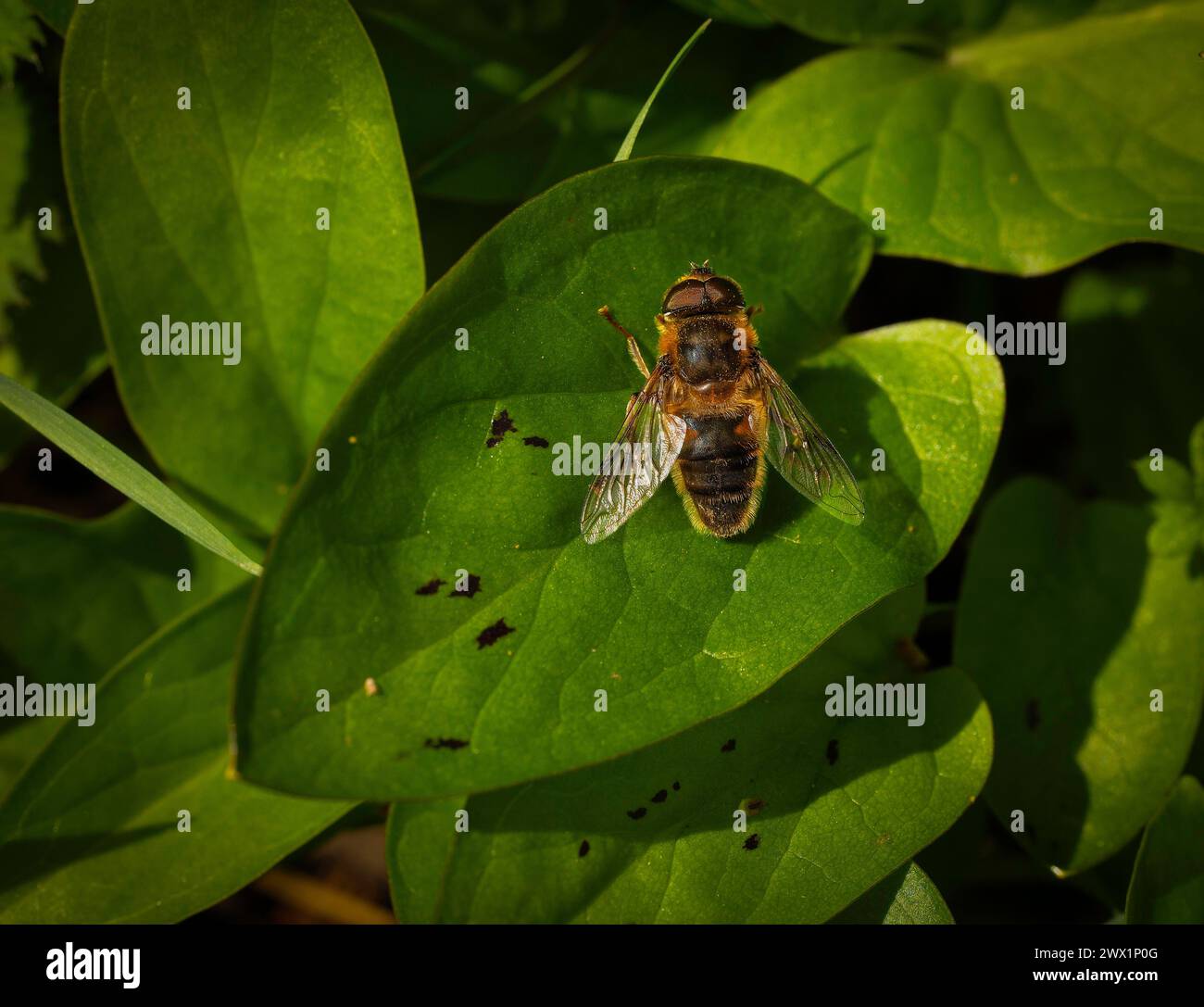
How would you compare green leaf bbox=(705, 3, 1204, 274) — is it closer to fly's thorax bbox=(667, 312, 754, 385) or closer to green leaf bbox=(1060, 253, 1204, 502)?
fly's thorax bbox=(667, 312, 754, 385)

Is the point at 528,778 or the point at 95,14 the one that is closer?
the point at 528,778

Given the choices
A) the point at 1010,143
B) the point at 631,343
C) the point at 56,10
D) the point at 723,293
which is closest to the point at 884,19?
the point at 1010,143

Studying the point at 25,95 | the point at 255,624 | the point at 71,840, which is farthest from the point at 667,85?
the point at 71,840

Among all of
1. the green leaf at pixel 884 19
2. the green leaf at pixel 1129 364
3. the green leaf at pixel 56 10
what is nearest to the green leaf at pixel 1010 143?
the green leaf at pixel 884 19

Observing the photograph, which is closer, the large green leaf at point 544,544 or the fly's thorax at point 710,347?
the large green leaf at point 544,544

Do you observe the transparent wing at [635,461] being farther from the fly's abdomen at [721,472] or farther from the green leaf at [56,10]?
the green leaf at [56,10]

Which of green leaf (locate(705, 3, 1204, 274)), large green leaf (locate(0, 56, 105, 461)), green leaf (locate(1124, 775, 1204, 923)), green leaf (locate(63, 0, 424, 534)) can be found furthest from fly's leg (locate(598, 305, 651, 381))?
large green leaf (locate(0, 56, 105, 461))
